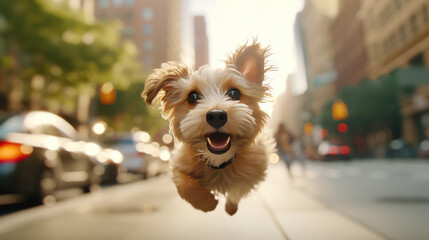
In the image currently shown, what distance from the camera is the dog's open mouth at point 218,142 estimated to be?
8.57 feet

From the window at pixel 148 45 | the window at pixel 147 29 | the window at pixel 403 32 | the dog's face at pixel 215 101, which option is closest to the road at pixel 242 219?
the dog's face at pixel 215 101

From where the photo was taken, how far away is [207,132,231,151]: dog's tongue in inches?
103

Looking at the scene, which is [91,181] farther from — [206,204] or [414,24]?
[414,24]

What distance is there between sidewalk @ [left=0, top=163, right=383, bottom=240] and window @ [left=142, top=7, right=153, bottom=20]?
74350mm

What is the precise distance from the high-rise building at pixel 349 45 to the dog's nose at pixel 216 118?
57.3 metres

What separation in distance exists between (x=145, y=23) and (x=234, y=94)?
7898cm

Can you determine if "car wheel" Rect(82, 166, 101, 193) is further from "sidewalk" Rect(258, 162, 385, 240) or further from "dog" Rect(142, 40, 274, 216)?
"dog" Rect(142, 40, 274, 216)

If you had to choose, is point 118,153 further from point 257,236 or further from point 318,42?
point 318,42

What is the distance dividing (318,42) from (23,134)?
3362 inches

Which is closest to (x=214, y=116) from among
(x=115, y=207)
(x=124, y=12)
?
(x=115, y=207)

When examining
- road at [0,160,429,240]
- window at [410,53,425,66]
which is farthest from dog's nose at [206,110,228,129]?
window at [410,53,425,66]

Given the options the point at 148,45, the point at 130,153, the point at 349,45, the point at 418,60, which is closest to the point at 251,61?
the point at 130,153

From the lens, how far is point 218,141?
8.77 feet

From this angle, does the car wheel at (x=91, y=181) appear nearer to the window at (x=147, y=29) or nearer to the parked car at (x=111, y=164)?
the parked car at (x=111, y=164)
